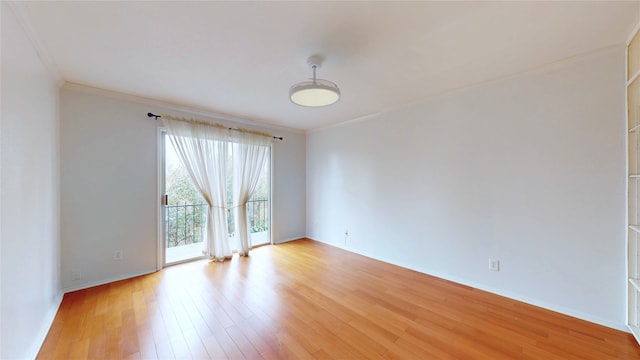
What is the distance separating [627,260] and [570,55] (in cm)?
188

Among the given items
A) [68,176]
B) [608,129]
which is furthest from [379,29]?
[68,176]

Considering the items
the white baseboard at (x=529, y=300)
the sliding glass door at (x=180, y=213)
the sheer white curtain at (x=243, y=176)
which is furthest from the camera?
the sheer white curtain at (x=243, y=176)

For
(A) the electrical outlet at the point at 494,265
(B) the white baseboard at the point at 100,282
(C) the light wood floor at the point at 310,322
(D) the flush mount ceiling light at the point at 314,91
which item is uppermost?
(D) the flush mount ceiling light at the point at 314,91

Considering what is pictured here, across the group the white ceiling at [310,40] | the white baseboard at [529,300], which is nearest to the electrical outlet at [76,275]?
the white ceiling at [310,40]

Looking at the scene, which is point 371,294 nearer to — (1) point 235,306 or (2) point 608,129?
(1) point 235,306

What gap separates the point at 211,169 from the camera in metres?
3.76

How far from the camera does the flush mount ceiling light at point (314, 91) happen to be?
2068 mm

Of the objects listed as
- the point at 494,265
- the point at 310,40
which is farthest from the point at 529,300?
the point at 310,40

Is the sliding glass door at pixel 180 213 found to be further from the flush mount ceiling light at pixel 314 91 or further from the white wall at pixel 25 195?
the flush mount ceiling light at pixel 314 91

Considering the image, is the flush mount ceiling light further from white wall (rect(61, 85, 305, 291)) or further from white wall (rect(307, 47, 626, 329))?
white wall (rect(61, 85, 305, 291))

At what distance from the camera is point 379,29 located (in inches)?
69.0

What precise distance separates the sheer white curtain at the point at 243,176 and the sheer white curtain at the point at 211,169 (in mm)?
231

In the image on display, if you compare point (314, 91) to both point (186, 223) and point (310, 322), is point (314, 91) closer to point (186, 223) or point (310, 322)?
point (310, 322)

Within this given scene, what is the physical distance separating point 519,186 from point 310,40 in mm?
2630
